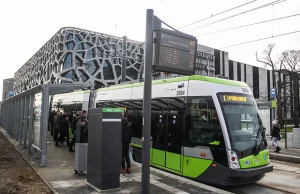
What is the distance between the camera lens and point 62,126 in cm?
1336

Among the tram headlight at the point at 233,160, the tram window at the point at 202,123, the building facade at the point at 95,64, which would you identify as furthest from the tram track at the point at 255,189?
the building facade at the point at 95,64

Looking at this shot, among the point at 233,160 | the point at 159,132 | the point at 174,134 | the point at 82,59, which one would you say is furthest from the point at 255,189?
the point at 82,59

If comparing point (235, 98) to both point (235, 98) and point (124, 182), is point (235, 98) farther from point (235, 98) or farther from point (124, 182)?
point (124, 182)

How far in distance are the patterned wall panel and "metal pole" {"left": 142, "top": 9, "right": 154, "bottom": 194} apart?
52.2 m

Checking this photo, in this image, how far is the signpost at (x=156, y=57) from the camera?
5254 mm

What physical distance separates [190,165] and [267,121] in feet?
55.9

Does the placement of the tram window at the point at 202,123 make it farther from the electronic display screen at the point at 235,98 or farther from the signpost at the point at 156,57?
the signpost at the point at 156,57

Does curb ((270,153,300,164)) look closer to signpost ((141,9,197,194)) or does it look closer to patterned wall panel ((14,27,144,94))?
signpost ((141,9,197,194))

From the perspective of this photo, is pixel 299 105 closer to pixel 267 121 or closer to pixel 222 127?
pixel 267 121

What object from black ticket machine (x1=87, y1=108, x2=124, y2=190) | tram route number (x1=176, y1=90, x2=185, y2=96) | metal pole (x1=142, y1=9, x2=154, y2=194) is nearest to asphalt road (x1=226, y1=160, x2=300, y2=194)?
tram route number (x1=176, y1=90, x2=185, y2=96)

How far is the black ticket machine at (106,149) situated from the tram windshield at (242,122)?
9.41ft

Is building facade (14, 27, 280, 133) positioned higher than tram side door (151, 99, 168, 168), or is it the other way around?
building facade (14, 27, 280, 133)

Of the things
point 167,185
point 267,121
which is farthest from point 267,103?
point 167,185

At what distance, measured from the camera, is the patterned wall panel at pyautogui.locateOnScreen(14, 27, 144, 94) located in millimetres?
63125
